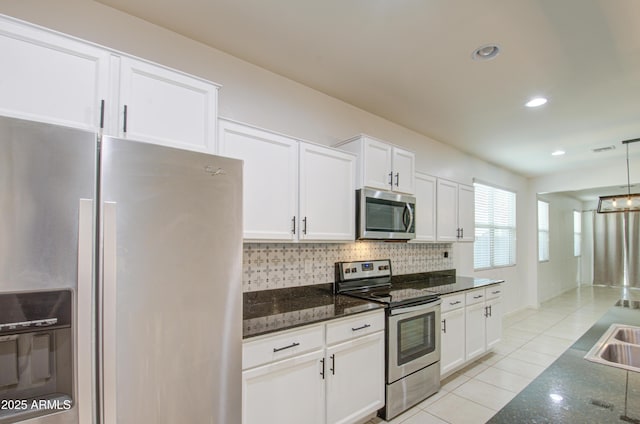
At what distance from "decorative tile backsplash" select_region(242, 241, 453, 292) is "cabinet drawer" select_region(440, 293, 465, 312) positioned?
2.18ft

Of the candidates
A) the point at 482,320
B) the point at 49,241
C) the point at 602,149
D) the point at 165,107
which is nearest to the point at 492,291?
the point at 482,320

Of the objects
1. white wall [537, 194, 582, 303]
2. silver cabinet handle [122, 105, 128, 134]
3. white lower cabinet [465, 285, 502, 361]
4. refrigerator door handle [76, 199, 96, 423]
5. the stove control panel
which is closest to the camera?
refrigerator door handle [76, 199, 96, 423]

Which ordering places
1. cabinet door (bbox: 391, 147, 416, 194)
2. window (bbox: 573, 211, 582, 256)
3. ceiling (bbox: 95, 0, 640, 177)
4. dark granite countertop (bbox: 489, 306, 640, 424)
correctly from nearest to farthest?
dark granite countertop (bbox: 489, 306, 640, 424)
ceiling (bbox: 95, 0, 640, 177)
cabinet door (bbox: 391, 147, 416, 194)
window (bbox: 573, 211, 582, 256)

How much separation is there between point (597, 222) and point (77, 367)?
39.6ft

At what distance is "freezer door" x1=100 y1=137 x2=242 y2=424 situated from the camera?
1175 mm

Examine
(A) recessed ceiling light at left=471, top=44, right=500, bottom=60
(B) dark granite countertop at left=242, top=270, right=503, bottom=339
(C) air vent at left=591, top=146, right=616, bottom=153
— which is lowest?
(B) dark granite countertop at left=242, top=270, right=503, bottom=339

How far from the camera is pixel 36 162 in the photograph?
3.37ft

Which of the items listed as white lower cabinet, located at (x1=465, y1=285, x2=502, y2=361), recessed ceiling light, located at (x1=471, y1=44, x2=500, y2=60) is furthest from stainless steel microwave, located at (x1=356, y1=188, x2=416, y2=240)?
recessed ceiling light, located at (x1=471, y1=44, x2=500, y2=60)

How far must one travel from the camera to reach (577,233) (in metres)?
9.20

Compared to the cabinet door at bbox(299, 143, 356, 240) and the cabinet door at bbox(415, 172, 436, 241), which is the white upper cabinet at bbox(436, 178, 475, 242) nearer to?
the cabinet door at bbox(415, 172, 436, 241)

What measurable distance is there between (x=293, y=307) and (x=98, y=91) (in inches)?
67.9

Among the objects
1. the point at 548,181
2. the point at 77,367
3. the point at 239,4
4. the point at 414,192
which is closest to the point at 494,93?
the point at 414,192

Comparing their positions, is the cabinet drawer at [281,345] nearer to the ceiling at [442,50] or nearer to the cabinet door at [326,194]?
the cabinet door at [326,194]

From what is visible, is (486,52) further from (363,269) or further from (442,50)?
(363,269)
